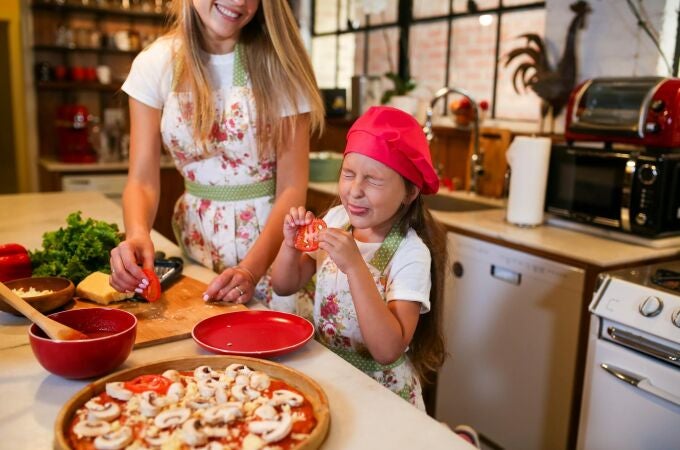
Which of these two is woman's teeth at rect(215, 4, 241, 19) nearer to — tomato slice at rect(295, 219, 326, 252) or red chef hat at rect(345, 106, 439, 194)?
red chef hat at rect(345, 106, 439, 194)

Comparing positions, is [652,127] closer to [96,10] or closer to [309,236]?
[309,236]

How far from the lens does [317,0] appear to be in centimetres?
550

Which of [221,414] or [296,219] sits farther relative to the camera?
[296,219]

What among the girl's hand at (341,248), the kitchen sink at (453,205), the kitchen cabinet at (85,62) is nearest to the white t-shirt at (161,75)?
the girl's hand at (341,248)

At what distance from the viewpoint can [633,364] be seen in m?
1.80

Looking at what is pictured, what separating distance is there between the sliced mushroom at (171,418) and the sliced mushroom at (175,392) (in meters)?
0.04

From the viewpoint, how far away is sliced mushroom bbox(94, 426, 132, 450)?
0.79m

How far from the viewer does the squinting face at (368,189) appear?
1288mm

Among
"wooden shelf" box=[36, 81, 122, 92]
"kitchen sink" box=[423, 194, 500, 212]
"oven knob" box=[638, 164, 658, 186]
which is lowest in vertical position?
"kitchen sink" box=[423, 194, 500, 212]

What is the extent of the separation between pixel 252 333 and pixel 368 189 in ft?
1.21

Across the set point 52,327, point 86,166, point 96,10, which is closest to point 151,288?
point 52,327

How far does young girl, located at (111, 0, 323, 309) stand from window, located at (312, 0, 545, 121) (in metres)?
2.14

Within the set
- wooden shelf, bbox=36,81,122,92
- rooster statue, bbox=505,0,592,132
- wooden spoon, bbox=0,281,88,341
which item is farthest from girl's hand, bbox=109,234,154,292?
wooden shelf, bbox=36,81,122,92

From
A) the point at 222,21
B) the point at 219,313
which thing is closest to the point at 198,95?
the point at 222,21
